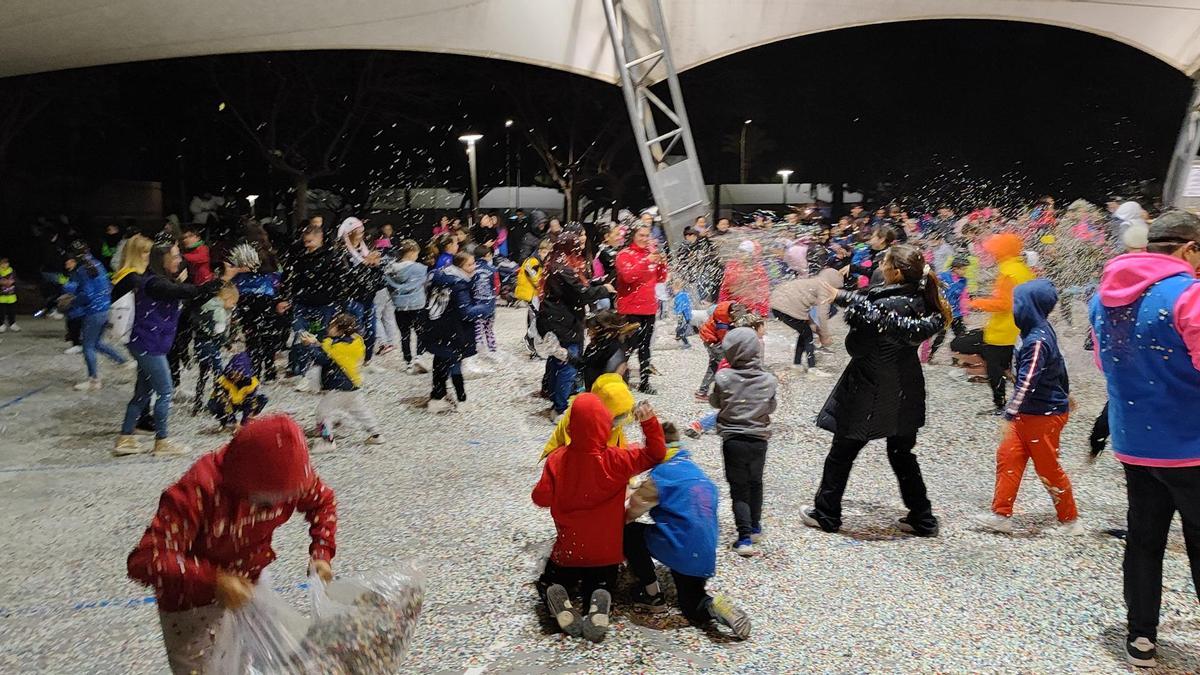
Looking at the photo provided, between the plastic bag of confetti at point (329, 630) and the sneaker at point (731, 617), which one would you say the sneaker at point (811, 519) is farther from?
the plastic bag of confetti at point (329, 630)

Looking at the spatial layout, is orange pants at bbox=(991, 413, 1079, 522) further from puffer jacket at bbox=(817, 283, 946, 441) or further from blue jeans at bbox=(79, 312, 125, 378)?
blue jeans at bbox=(79, 312, 125, 378)

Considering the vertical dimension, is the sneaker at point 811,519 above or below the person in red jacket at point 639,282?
below

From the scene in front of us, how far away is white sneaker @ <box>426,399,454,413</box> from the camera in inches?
261

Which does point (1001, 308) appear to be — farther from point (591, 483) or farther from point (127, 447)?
point (127, 447)

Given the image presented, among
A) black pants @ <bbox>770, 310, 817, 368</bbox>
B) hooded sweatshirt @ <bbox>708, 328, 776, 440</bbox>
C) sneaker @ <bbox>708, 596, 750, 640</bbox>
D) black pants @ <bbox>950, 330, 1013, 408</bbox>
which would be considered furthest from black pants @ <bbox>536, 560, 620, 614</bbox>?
black pants @ <bbox>770, 310, 817, 368</bbox>

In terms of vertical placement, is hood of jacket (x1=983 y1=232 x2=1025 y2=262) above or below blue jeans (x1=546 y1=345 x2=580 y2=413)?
above

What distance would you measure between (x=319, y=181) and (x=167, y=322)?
62.7 feet

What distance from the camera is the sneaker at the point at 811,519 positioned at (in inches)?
161

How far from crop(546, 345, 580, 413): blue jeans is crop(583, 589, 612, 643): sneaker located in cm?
333

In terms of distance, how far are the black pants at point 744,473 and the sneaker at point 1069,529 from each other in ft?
5.38

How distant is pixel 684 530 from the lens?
118 inches

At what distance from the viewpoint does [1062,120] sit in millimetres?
22656

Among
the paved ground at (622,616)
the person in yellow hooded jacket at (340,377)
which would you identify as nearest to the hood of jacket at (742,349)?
the paved ground at (622,616)

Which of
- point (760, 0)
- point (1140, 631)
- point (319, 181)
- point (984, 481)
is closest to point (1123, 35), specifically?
point (760, 0)
